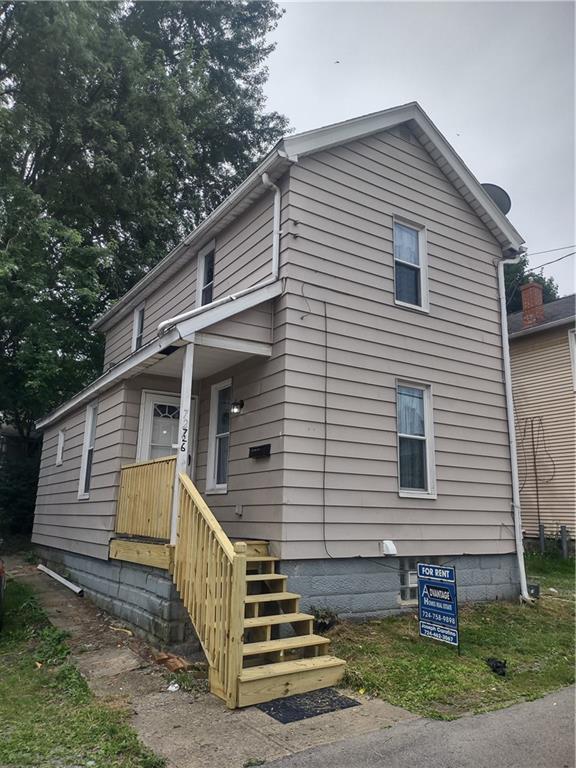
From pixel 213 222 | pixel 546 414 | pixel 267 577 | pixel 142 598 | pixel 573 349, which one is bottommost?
pixel 142 598

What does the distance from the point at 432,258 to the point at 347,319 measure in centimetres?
238

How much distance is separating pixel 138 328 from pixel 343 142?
20.6 feet

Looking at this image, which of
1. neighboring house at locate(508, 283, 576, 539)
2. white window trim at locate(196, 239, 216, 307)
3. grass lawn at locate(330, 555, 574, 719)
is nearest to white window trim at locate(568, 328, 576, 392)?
neighboring house at locate(508, 283, 576, 539)

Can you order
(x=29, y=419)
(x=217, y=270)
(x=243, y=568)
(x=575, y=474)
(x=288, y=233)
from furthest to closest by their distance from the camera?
(x=29, y=419) < (x=575, y=474) < (x=217, y=270) < (x=288, y=233) < (x=243, y=568)

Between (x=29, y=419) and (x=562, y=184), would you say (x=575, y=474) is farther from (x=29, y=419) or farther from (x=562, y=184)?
(x=29, y=419)

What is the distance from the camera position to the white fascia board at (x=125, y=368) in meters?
6.54

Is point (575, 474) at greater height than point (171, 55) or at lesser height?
lesser

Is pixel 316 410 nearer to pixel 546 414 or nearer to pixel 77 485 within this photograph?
pixel 77 485

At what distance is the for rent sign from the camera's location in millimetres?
5809

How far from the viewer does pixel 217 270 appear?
9.02 meters

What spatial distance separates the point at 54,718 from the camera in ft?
14.0

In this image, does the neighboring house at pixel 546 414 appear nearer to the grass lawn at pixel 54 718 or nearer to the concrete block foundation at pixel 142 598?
the concrete block foundation at pixel 142 598

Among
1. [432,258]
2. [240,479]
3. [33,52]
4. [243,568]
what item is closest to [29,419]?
[33,52]

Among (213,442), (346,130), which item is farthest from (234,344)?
(346,130)
